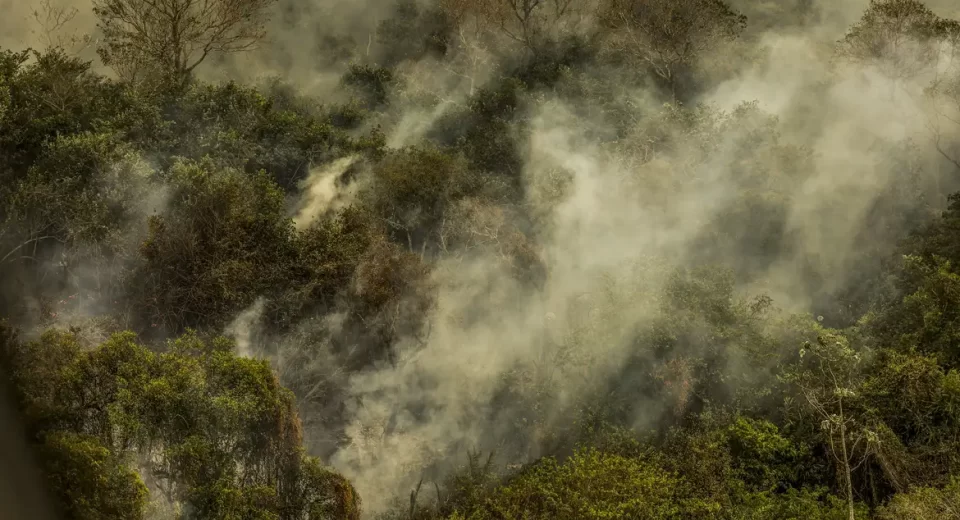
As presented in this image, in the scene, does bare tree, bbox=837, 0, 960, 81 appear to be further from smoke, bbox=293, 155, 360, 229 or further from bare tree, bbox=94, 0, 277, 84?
bare tree, bbox=94, 0, 277, 84

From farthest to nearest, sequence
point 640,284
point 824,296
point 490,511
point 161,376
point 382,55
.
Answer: point 382,55, point 824,296, point 640,284, point 490,511, point 161,376

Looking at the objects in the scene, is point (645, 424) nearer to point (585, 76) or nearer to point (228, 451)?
point (228, 451)

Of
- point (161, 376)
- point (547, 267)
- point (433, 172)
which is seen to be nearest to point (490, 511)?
point (161, 376)

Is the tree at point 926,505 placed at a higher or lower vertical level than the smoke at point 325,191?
lower

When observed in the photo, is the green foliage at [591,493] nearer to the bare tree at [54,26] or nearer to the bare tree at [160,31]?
the bare tree at [160,31]

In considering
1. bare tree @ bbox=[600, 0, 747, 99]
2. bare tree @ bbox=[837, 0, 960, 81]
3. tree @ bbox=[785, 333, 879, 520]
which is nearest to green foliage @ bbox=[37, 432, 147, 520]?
tree @ bbox=[785, 333, 879, 520]

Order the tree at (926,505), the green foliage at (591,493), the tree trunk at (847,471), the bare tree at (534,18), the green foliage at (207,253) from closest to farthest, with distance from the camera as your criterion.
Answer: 1. the tree at (926,505)
2. the tree trunk at (847,471)
3. the green foliage at (591,493)
4. the green foliage at (207,253)
5. the bare tree at (534,18)

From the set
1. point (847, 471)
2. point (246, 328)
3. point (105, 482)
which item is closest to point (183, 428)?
point (105, 482)

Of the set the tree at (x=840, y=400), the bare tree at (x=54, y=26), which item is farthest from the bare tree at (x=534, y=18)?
the tree at (x=840, y=400)
